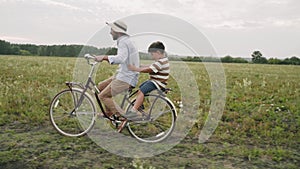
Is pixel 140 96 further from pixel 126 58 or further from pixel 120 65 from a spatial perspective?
pixel 126 58

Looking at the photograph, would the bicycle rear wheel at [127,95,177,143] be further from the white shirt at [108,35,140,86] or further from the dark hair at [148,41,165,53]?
the dark hair at [148,41,165,53]

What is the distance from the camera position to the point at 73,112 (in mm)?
6156

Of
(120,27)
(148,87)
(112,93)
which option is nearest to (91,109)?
(112,93)

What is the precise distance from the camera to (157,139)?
6152mm

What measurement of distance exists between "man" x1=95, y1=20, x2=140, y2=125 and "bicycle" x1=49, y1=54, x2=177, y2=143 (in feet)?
0.48

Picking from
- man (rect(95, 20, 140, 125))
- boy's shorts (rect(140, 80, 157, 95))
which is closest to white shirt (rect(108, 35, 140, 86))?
man (rect(95, 20, 140, 125))

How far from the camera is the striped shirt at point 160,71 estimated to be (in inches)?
211

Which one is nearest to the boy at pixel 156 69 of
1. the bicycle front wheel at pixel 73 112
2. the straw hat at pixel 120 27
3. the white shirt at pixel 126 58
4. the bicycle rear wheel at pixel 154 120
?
the white shirt at pixel 126 58

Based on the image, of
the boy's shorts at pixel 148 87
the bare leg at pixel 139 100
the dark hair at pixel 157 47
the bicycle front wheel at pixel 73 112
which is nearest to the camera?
the dark hair at pixel 157 47

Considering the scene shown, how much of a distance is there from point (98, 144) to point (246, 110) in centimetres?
466

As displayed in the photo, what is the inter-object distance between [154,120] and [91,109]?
4.18ft

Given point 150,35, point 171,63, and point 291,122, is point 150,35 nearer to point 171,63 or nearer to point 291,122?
point 171,63

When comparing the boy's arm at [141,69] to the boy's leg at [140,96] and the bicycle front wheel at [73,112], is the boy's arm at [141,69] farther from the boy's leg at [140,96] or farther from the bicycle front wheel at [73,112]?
the bicycle front wheel at [73,112]

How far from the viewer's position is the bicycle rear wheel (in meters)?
5.88
